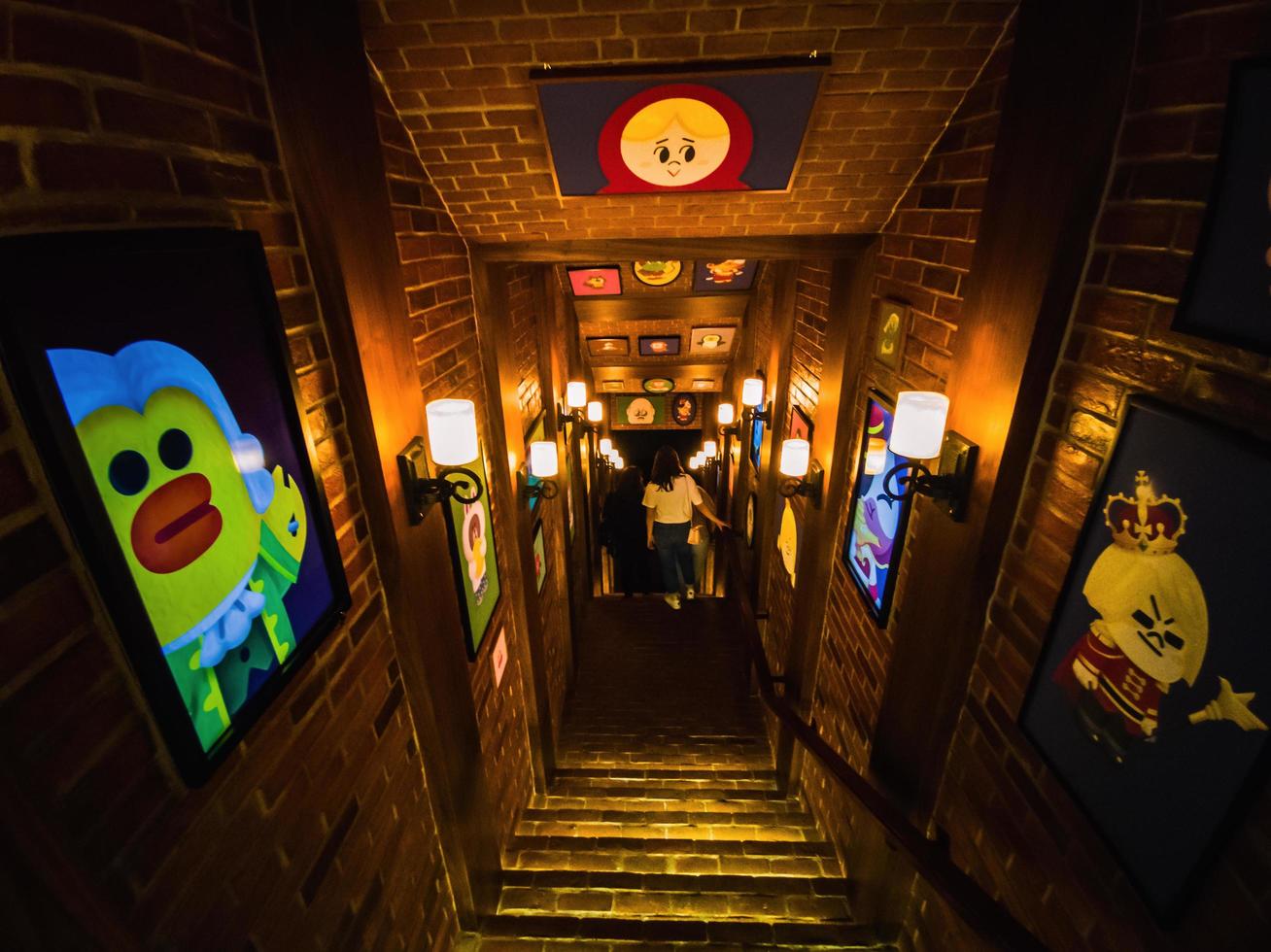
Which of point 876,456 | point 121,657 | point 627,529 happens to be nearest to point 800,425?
point 876,456

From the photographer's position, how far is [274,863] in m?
1.44

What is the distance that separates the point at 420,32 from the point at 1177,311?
2.35 meters

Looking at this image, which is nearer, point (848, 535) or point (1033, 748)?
point (1033, 748)

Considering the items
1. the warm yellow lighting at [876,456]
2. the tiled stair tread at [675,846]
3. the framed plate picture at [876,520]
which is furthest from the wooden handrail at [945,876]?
the warm yellow lighting at [876,456]

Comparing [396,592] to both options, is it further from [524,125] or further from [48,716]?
[524,125]

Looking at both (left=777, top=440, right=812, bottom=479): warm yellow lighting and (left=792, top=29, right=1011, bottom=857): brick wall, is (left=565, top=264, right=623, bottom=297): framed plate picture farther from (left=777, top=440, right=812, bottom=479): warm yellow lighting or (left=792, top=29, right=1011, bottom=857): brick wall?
(left=792, top=29, right=1011, bottom=857): brick wall

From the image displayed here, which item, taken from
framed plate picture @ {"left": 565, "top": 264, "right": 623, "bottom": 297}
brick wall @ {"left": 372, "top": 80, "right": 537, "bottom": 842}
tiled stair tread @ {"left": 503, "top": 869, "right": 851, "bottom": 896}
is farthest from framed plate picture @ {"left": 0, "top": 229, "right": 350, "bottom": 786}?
framed plate picture @ {"left": 565, "top": 264, "right": 623, "bottom": 297}

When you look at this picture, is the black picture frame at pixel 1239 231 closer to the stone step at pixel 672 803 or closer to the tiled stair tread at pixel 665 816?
the tiled stair tread at pixel 665 816

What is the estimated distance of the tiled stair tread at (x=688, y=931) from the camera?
2.77 metres

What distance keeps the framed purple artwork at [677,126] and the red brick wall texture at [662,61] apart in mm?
61

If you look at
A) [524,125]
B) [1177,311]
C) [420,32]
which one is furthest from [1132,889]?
[420,32]

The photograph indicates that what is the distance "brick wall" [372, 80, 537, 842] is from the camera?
2.34 metres

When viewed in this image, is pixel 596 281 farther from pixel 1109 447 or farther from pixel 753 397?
pixel 1109 447

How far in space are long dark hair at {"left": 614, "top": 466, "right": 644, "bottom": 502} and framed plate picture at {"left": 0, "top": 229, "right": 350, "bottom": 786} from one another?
685 cm
